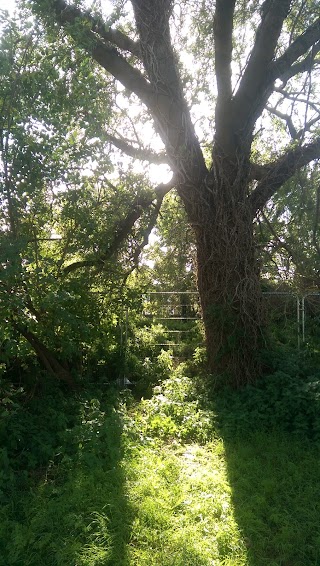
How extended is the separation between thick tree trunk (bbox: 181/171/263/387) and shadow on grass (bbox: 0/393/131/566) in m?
2.62

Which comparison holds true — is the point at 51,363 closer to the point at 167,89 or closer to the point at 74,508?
the point at 74,508

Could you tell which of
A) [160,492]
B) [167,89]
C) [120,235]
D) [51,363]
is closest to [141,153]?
[167,89]

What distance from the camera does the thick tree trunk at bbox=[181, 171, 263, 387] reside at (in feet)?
24.7

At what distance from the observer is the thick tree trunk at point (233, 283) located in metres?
7.54

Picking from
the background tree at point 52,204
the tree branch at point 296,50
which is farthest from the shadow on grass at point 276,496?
the tree branch at point 296,50

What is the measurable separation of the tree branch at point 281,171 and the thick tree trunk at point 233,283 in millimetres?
482

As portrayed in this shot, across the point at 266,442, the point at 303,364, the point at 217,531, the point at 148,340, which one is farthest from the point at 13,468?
the point at 148,340

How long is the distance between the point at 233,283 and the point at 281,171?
2.20 m

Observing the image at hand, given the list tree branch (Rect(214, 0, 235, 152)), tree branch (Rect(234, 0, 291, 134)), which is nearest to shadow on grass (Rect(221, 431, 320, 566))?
tree branch (Rect(214, 0, 235, 152))

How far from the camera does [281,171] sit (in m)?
8.01

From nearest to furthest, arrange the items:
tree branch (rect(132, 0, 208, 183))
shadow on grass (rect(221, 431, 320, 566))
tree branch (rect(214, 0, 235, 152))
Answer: shadow on grass (rect(221, 431, 320, 566)) < tree branch (rect(214, 0, 235, 152)) < tree branch (rect(132, 0, 208, 183))

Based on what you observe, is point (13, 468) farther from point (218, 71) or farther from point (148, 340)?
point (218, 71)

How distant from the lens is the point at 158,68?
7379mm

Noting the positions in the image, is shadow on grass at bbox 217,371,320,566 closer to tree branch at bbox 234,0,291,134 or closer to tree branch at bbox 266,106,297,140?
tree branch at bbox 234,0,291,134
